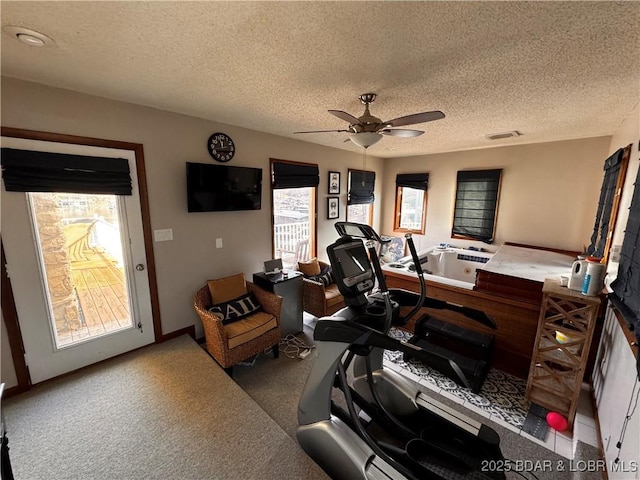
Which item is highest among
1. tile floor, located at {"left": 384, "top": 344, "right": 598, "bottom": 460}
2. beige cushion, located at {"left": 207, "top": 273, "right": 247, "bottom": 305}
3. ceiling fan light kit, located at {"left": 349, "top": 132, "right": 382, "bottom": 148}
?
ceiling fan light kit, located at {"left": 349, "top": 132, "right": 382, "bottom": 148}

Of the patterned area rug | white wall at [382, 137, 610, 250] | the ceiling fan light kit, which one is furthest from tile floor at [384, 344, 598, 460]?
white wall at [382, 137, 610, 250]

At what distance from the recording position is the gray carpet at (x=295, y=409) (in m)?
1.69

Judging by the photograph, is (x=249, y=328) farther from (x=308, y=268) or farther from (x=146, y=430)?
(x=308, y=268)

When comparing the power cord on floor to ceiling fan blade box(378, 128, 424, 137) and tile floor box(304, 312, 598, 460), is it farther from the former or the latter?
ceiling fan blade box(378, 128, 424, 137)

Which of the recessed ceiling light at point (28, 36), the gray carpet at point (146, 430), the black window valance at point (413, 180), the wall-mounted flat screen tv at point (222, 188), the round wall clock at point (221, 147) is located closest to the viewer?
the recessed ceiling light at point (28, 36)

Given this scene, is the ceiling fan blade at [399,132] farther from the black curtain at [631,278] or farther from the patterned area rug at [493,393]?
the patterned area rug at [493,393]

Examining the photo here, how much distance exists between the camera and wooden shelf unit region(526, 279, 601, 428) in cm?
190

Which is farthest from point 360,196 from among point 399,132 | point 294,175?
point 399,132

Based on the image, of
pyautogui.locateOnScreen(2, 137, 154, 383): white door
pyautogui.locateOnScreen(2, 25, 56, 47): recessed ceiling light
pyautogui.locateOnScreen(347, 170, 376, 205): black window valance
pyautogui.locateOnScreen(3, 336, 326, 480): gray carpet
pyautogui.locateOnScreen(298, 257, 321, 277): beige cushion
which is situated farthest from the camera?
pyautogui.locateOnScreen(347, 170, 376, 205): black window valance

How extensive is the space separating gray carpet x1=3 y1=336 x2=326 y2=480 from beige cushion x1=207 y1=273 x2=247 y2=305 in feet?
2.30

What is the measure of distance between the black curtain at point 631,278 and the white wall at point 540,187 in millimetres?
2594

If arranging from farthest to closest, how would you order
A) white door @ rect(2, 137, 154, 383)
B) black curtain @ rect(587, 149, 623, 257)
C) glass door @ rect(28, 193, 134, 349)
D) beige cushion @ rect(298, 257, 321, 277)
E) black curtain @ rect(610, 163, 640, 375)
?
1. beige cushion @ rect(298, 257, 321, 277)
2. black curtain @ rect(587, 149, 623, 257)
3. glass door @ rect(28, 193, 134, 349)
4. white door @ rect(2, 137, 154, 383)
5. black curtain @ rect(610, 163, 640, 375)

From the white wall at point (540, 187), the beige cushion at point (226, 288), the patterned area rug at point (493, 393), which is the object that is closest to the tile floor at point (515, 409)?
the patterned area rug at point (493, 393)

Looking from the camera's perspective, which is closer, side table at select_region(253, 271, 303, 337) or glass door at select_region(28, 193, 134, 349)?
glass door at select_region(28, 193, 134, 349)
